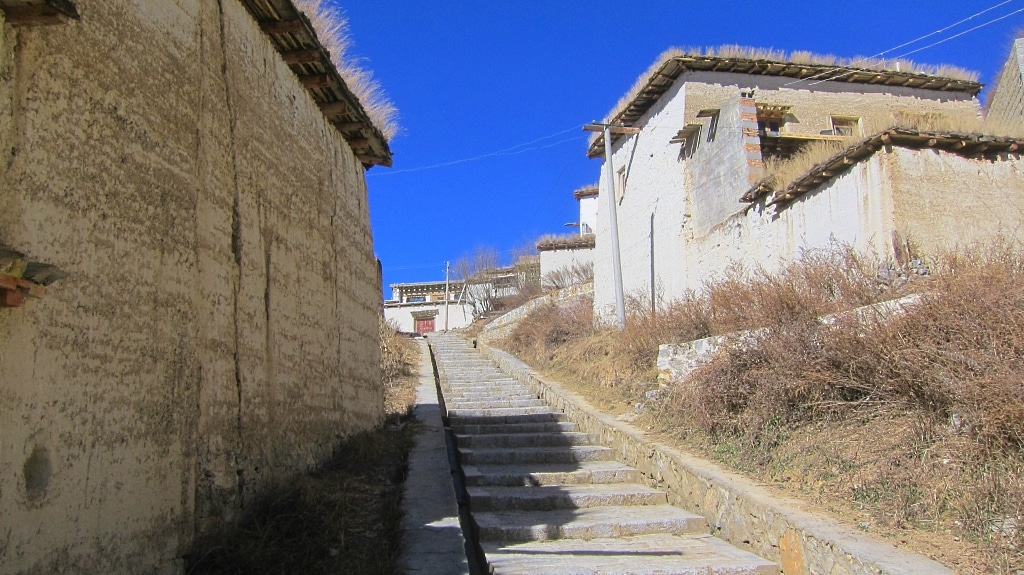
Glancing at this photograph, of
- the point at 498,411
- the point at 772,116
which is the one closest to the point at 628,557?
the point at 498,411

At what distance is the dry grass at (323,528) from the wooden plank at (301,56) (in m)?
3.69

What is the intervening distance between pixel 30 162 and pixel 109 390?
1083 mm

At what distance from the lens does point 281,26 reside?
5.79 meters

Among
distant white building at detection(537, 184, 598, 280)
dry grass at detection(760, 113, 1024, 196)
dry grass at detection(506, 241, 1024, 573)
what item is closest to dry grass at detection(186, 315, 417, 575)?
dry grass at detection(506, 241, 1024, 573)

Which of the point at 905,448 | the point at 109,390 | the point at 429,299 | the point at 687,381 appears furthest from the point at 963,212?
the point at 429,299

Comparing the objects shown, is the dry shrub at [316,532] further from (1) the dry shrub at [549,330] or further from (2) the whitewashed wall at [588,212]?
(2) the whitewashed wall at [588,212]

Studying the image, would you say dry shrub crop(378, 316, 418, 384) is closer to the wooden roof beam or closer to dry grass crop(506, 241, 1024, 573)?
dry grass crop(506, 241, 1024, 573)

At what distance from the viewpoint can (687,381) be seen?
788 cm

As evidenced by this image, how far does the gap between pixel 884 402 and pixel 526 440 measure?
515cm

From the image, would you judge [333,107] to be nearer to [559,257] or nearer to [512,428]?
[512,428]

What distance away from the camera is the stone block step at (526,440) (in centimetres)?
937

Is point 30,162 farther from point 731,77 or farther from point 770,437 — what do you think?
point 731,77

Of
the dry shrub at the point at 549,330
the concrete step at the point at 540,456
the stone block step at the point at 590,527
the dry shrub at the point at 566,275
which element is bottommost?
the stone block step at the point at 590,527

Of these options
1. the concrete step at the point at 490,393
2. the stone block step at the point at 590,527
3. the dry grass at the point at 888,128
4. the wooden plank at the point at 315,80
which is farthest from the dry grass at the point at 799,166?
the wooden plank at the point at 315,80
